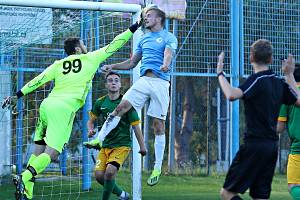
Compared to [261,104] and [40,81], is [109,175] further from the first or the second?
[261,104]

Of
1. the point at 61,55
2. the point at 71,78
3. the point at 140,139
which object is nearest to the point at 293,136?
the point at 140,139

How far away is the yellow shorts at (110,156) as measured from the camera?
34.7 ft

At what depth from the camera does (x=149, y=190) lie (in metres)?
14.0

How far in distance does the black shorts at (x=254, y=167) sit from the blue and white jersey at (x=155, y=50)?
2.88 metres

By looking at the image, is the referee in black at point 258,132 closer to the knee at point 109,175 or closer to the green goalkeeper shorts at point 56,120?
the green goalkeeper shorts at point 56,120

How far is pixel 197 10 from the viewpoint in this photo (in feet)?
52.0

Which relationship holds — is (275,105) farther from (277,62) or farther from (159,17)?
(277,62)

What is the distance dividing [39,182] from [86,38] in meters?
2.86

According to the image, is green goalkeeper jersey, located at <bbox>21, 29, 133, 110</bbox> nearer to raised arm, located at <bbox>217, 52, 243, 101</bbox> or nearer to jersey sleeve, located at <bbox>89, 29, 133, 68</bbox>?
jersey sleeve, located at <bbox>89, 29, 133, 68</bbox>

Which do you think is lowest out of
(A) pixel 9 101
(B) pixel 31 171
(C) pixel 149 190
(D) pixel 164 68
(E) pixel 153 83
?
(C) pixel 149 190

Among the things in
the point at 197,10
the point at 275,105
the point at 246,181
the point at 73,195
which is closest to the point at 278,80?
the point at 275,105

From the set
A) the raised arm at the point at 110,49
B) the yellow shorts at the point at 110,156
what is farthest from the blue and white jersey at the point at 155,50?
the yellow shorts at the point at 110,156

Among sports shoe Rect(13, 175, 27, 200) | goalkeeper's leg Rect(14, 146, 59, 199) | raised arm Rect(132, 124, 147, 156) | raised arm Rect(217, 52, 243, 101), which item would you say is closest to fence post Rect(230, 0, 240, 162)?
raised arm Rect(132, 124, 147, 156)

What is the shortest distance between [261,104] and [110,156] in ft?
12.7
